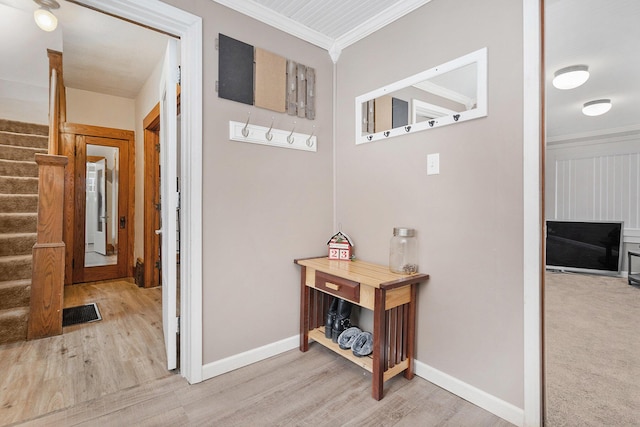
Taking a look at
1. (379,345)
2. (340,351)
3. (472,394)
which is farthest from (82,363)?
(472,394)

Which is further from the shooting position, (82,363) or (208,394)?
(82,363)

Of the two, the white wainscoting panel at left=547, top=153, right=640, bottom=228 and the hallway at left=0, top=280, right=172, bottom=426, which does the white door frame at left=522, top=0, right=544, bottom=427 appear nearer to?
the white wainscoting panel at left=547, top=153, right=640, bottom=228

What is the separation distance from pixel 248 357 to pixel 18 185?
10.6 feet

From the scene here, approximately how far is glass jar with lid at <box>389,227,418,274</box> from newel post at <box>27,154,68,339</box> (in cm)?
278

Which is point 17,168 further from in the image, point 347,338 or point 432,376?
point 432,376

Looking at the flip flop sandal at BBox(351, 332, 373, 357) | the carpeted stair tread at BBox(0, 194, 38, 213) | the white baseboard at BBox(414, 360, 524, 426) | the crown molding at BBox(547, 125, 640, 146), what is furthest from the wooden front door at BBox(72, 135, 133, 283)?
the crown molding at BBox(547, 125, 640, 146)

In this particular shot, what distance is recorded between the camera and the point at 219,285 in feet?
6.63

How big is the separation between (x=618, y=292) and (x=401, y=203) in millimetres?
1333

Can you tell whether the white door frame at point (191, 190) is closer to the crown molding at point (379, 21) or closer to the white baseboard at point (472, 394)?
the crown molding at point (379, 21)

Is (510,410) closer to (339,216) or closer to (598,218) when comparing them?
(598,218)

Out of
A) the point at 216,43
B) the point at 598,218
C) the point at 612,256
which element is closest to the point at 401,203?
the point at 598,218

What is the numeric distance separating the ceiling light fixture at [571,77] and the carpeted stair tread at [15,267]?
419cm

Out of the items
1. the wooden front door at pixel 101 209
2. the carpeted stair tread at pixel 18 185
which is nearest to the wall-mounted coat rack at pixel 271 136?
the carpeted stair tread at pixel 18 185

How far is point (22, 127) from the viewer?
12.6 feet
